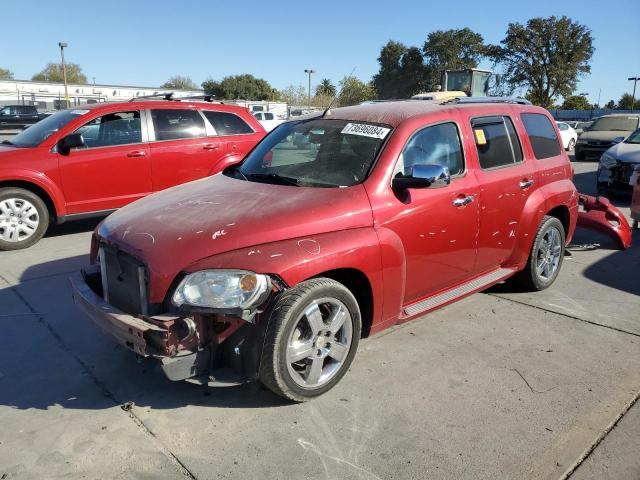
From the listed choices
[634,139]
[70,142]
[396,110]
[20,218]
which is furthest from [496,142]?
[634,139]

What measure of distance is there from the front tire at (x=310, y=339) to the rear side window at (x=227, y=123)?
18.3 feet

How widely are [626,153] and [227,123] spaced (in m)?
7.89

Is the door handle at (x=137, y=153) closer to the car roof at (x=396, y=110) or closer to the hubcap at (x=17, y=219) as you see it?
the hubcap at (x=17, y=219)

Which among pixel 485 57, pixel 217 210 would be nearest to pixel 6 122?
pixel 217 210

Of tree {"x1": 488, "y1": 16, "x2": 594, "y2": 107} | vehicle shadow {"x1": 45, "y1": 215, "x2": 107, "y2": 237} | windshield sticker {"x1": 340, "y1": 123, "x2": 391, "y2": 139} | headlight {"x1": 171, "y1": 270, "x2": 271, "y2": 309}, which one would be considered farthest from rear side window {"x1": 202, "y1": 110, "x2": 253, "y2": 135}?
tree {"x1": 488, "y1": 16, "x2": 594, "y2": 107}

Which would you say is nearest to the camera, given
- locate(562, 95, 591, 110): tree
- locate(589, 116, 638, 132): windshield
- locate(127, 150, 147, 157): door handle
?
locate(127, 150, 147, 157): door handle

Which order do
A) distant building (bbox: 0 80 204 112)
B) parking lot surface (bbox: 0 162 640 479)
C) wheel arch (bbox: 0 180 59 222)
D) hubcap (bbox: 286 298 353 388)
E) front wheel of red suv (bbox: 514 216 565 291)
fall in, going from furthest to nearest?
1. distant building (bbox: 0 80 204 112)
2. wheel arch (bbox: 0 180 59 222)
3. front wheel of red suv (bbox: 514 216 565 291)
4. hubcap (bbox: 286 298 353 388)
5. parking lot surface (bbox: 0 162 640 479)

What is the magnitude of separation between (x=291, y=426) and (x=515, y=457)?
1.22m

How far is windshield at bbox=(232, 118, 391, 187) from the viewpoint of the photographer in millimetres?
3705

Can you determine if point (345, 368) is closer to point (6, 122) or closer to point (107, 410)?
point (107, 410)

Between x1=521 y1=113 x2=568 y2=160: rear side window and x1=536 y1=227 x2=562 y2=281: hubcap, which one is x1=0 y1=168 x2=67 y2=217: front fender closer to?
x1=521 y1=113 x2=568 y2=160: rear side window

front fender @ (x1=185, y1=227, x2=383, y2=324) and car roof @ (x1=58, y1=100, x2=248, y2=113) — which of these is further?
car roof @ (x1=58, y1=100, x2=248, y2=113)

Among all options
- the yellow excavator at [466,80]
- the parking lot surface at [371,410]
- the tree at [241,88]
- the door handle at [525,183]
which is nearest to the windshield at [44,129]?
the parking lot surface at [371,410]

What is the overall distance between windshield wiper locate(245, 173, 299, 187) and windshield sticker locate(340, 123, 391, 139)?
1.96 ft
